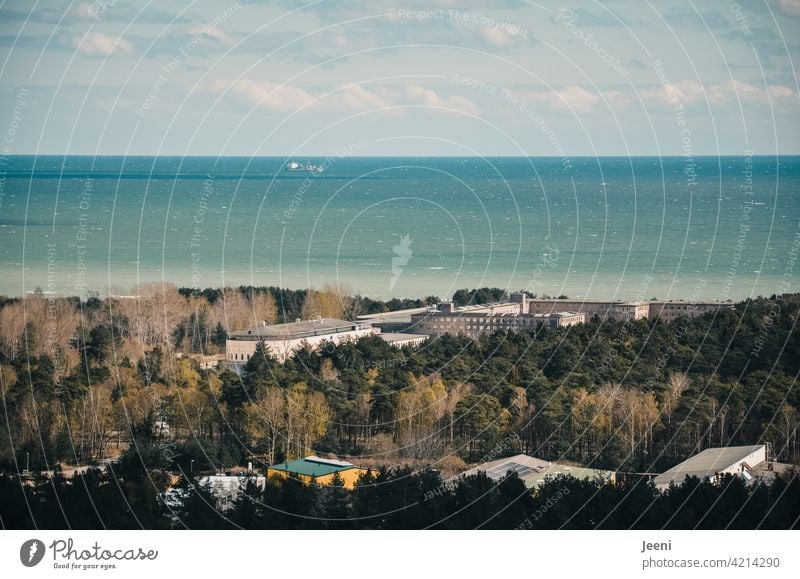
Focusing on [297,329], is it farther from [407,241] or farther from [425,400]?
[407,241]

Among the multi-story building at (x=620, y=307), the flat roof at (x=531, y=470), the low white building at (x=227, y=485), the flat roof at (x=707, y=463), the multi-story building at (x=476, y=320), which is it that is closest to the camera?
the low white building at (x=227, y=485)

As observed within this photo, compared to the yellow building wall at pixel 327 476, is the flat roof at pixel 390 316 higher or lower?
higher

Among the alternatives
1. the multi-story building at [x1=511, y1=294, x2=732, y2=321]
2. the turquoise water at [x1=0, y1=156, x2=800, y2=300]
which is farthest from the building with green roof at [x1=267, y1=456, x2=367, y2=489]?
the multi-story building at [x1=511, y1=294, x2=732, y2=321]

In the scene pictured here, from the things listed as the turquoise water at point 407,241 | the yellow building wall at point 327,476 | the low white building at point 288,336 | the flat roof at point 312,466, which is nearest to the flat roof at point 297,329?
the low white building at point 288,336

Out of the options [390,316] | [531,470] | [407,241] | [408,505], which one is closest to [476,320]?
[390,316]

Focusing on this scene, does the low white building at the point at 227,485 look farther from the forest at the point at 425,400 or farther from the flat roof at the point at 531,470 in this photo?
the flat roof at the point at 531,470

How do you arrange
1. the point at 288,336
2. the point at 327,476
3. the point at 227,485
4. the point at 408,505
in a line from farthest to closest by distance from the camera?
the point at 288,336, the point at 327,476, the point at 227,485, the point at 408,505

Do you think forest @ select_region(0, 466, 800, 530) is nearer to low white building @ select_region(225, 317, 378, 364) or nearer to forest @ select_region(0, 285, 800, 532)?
forest @ select_region(0, 285, 800, 532)
